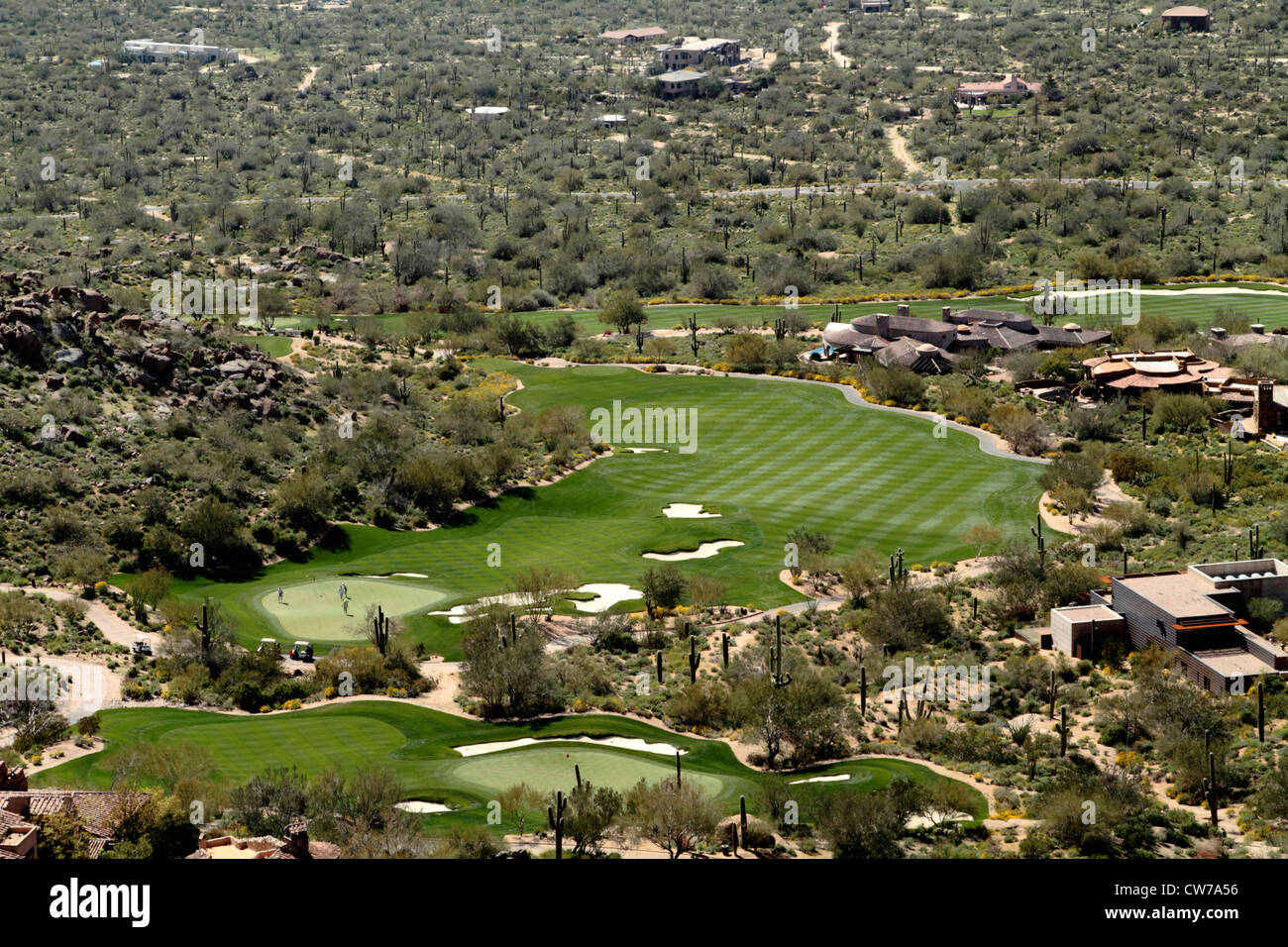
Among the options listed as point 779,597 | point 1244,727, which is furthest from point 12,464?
point 1244,727

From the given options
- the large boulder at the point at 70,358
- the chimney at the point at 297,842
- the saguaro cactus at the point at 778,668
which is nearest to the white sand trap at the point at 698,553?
the saguaro cactus at the point at 778,668

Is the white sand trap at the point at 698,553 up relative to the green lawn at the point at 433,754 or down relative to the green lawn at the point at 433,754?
up

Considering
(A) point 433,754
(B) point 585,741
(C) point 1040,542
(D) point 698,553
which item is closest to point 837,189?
(D) point 698,553

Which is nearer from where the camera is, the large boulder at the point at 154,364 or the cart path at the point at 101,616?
the cart path at the point at 101,616

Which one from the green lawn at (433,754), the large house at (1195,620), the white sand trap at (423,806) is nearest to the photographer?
the white sand trap at (423,806)

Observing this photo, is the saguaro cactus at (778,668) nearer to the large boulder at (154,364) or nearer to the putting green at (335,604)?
the putting green at (335,604)

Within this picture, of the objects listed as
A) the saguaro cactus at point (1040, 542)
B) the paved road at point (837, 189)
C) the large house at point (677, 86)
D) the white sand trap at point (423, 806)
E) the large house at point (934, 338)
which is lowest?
the white sand trap at point (423, 806)
